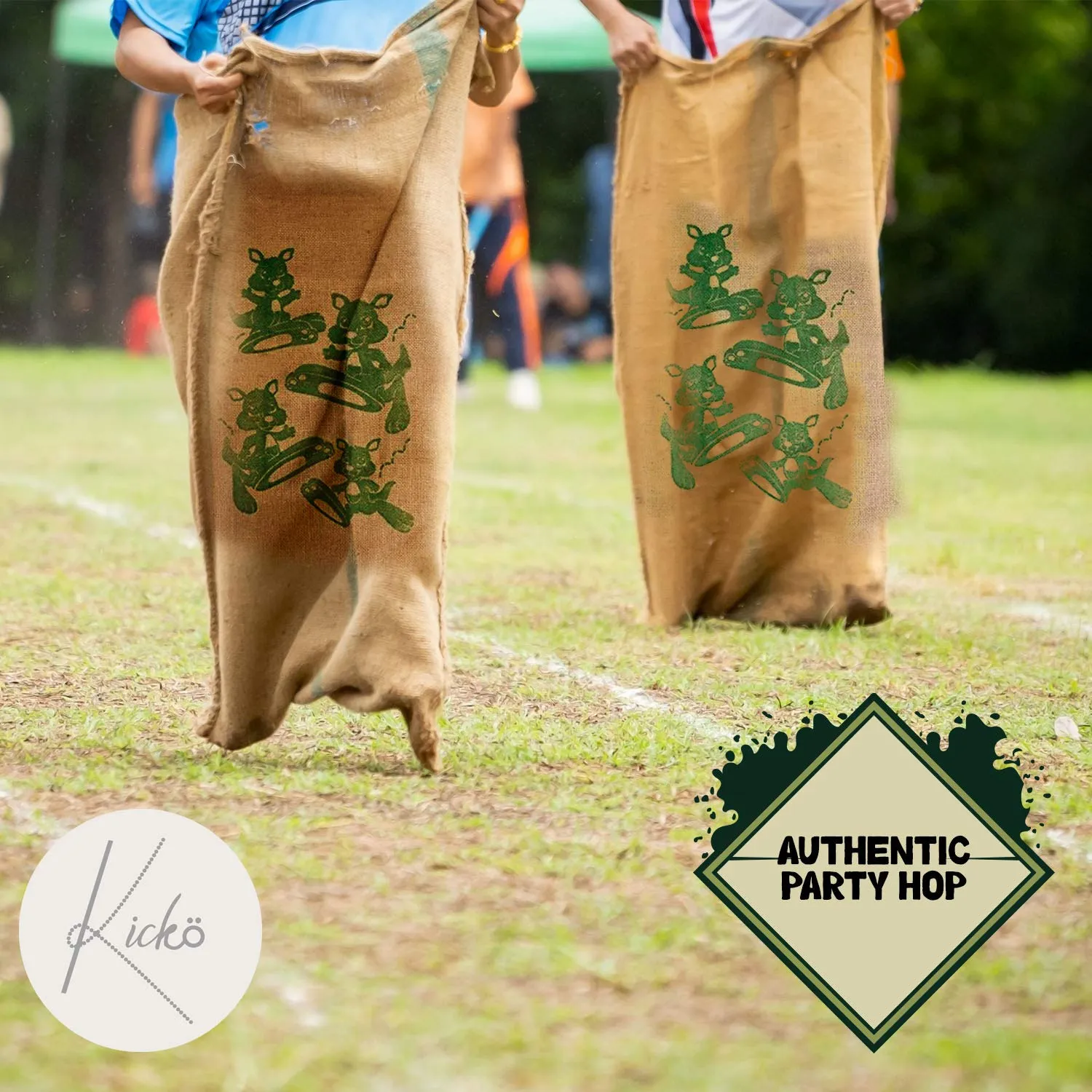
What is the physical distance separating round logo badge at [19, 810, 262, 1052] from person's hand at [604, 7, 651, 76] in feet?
8.61

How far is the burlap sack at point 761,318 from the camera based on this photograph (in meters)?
4.97

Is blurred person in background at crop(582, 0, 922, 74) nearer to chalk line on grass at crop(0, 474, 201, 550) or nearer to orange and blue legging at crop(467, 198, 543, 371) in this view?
chalk line on grass at crop(0, 474, 201, 550)

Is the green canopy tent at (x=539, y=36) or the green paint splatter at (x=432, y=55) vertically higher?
the green paint splatter at (x=432, y=55)

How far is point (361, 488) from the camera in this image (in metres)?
3.54

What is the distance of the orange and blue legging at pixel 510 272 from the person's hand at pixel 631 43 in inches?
278

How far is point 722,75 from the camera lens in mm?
4984

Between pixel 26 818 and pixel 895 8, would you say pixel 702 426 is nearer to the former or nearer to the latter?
pixel 895 8

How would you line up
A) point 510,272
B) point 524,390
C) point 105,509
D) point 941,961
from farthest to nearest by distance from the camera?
point 524,390, point 510,272, point 105,509, point 941,961

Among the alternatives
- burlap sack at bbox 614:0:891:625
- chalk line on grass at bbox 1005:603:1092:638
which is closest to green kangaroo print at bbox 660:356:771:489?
burlap sack at bbox 614:0:891:625

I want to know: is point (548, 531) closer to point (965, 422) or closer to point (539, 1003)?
point (539, 1003)

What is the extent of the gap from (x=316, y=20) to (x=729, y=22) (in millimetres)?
1870

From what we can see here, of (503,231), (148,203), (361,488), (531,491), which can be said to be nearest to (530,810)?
(361,488)

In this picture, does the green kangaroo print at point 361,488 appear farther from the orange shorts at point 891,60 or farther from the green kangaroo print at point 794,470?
the orange shorts at point 891,60

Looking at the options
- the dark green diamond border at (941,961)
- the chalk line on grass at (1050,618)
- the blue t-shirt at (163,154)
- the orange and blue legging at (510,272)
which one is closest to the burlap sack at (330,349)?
the dark green diamond border at (941,961)
